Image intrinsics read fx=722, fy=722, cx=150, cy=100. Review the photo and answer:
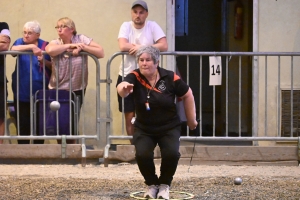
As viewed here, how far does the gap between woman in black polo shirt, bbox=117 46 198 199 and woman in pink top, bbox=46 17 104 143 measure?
2.40 meters

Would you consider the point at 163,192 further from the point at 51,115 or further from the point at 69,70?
the point at 69,70

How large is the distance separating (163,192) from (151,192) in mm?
123

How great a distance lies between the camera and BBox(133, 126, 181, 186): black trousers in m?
6.76

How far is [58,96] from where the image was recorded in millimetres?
9234

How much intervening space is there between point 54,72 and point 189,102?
2917mm

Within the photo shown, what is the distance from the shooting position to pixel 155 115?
6.83 metres

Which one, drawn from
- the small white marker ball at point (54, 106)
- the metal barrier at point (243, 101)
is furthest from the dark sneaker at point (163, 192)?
the small white marker ball at point (54, 106)

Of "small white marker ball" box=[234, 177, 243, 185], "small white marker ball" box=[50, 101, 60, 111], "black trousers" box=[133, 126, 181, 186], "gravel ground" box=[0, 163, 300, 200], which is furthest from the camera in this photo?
"small white marker ball" box=[50, 101, 60, 111]

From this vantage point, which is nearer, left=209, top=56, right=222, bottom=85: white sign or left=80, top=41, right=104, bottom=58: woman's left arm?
left=80, top=41, right=104, bottom=58: woman's left arm

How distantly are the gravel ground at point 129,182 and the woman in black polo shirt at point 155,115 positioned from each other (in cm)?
30

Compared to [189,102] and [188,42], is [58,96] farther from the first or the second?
[188,42]

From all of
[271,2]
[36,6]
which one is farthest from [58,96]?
[271,2]

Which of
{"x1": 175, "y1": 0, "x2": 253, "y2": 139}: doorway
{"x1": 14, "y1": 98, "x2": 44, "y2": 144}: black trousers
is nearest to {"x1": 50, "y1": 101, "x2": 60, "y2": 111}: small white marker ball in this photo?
{"x1": 14, "y1": 98, "x2": 44, "y2": 144}: black trousers

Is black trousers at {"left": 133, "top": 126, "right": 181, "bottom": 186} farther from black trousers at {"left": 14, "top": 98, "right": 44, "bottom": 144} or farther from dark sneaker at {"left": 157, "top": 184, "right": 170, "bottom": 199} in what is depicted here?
black trousers at {"left": 14, "top": 98, "right": 44, "bottom": 144}
